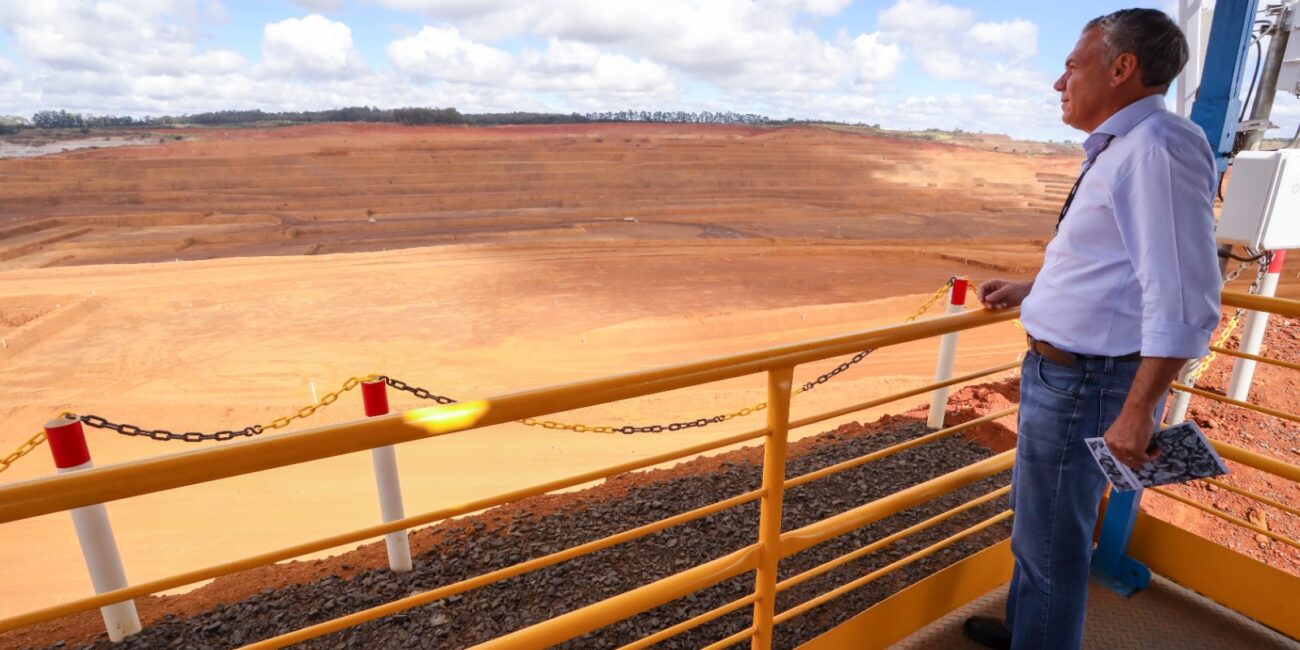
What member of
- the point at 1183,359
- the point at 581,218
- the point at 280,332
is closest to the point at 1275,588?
the point at 1183,359

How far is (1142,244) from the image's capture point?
1552 mm

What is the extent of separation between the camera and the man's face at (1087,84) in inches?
68.4

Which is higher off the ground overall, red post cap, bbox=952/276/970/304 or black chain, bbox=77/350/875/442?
red post cap, bbox=952/276/970/304

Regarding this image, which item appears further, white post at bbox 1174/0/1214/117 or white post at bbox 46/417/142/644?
white post at bbox 1174/0/1214/117

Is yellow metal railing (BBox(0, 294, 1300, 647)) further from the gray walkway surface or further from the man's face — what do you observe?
the gray walkway surface

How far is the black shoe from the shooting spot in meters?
2.44

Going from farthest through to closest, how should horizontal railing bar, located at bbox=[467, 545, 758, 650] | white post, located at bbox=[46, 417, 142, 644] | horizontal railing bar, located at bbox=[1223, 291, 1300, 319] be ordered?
white post, located at bbox=[46, 417, 142, 644]
horizontal railing bar, located at bbox=[1223, 291, 1300, 319]
horizontal railing bar, located at bbox=[467, 545, 758, 650]

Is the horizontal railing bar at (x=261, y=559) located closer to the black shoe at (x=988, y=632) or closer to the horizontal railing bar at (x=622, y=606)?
the horizontal railing bar at (x=622, y=606)

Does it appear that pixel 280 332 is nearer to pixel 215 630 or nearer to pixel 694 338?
pixel 694 338

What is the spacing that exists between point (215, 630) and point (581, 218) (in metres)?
20.0

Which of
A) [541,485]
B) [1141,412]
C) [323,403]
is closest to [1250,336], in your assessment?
[1141,412]

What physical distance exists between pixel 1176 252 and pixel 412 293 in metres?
13.0

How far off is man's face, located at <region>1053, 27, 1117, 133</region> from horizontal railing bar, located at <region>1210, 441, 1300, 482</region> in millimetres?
1265

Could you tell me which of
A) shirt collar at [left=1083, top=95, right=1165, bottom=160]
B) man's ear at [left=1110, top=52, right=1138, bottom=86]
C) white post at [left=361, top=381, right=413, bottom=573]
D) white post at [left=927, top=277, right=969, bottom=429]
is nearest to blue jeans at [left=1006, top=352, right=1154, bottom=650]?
shirt collar at [left=1083, top=95, right=1165, bottom=160]
